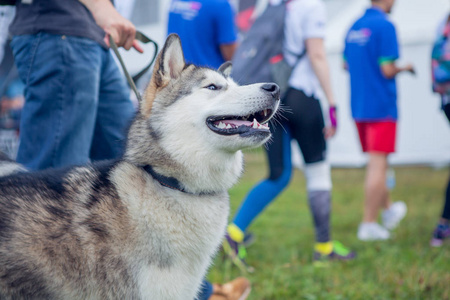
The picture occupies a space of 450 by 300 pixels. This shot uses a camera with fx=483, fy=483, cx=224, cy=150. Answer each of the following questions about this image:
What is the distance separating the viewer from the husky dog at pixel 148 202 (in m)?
1.59

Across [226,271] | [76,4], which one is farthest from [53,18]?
[226,271]

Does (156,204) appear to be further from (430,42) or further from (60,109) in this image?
(430,42)

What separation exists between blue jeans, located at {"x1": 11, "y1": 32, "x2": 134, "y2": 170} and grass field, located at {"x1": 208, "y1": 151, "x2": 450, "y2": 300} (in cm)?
81

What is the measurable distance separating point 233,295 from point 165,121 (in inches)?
47.8

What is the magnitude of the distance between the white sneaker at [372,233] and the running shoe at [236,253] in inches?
55.1

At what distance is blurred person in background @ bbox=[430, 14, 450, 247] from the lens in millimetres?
3980

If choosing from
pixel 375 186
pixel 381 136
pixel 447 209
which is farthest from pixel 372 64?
pixel 447 209

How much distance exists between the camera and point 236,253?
3.49 metres

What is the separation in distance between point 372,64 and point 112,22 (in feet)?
10.4

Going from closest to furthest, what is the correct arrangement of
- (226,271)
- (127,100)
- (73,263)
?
(73,263)
(127,100)
(226,271)

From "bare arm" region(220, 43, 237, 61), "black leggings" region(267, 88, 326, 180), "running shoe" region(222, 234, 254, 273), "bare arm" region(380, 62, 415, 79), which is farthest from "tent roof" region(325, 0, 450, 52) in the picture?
"running shoe" region(222, 234, 254, 273)

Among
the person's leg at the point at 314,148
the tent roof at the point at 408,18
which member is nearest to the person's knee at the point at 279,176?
the person's leg at the point at 314,148

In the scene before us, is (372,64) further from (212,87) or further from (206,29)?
(212,87)

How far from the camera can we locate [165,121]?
6.20 feet
